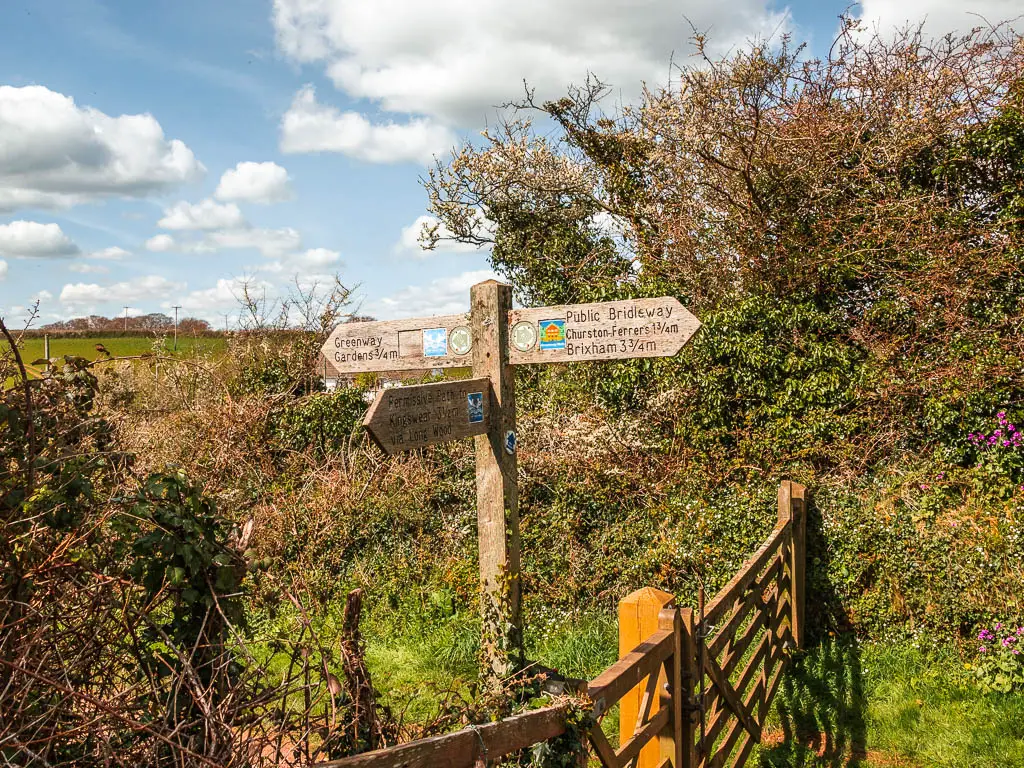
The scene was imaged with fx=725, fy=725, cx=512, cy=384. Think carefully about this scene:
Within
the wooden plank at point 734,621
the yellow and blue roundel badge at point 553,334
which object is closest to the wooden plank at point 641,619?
the wooden plank at point 734,621

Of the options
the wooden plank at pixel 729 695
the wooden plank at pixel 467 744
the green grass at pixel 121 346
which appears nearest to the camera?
the wooden plank at pixel 467 744

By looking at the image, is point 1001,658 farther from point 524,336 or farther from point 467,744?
point 467,744

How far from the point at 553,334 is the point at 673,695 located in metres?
1.72

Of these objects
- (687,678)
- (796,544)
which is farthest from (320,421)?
(687,678)

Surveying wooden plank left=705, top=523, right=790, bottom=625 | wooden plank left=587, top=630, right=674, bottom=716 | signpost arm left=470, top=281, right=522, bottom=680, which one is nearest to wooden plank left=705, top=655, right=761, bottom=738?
wooden plank left=705, top=523, right=790, bottom=625

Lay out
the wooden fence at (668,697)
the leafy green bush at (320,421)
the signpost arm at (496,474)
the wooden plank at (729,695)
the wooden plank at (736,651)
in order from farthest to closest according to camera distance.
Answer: the leafy green bush at (320,421) < the wooden plank at (736,651) < the signpost arm at (496,474) < the wooden plank at (729,695) < the wooden fence at (668,697)

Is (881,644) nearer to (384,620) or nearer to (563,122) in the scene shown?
(384,620)

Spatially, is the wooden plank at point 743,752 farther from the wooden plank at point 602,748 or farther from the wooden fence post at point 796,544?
the wooden plank at point 602,748

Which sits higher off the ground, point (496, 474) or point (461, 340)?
point (461, 340)

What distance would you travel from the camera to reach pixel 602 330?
3.49m

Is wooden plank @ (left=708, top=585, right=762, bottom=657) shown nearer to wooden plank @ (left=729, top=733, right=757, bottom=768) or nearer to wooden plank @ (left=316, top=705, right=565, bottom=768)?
wooden plank @ (left=729, top=733, right=757, bottom=768)

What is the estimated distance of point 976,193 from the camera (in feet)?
27.5

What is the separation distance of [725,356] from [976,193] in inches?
143

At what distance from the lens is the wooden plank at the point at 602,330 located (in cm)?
335
